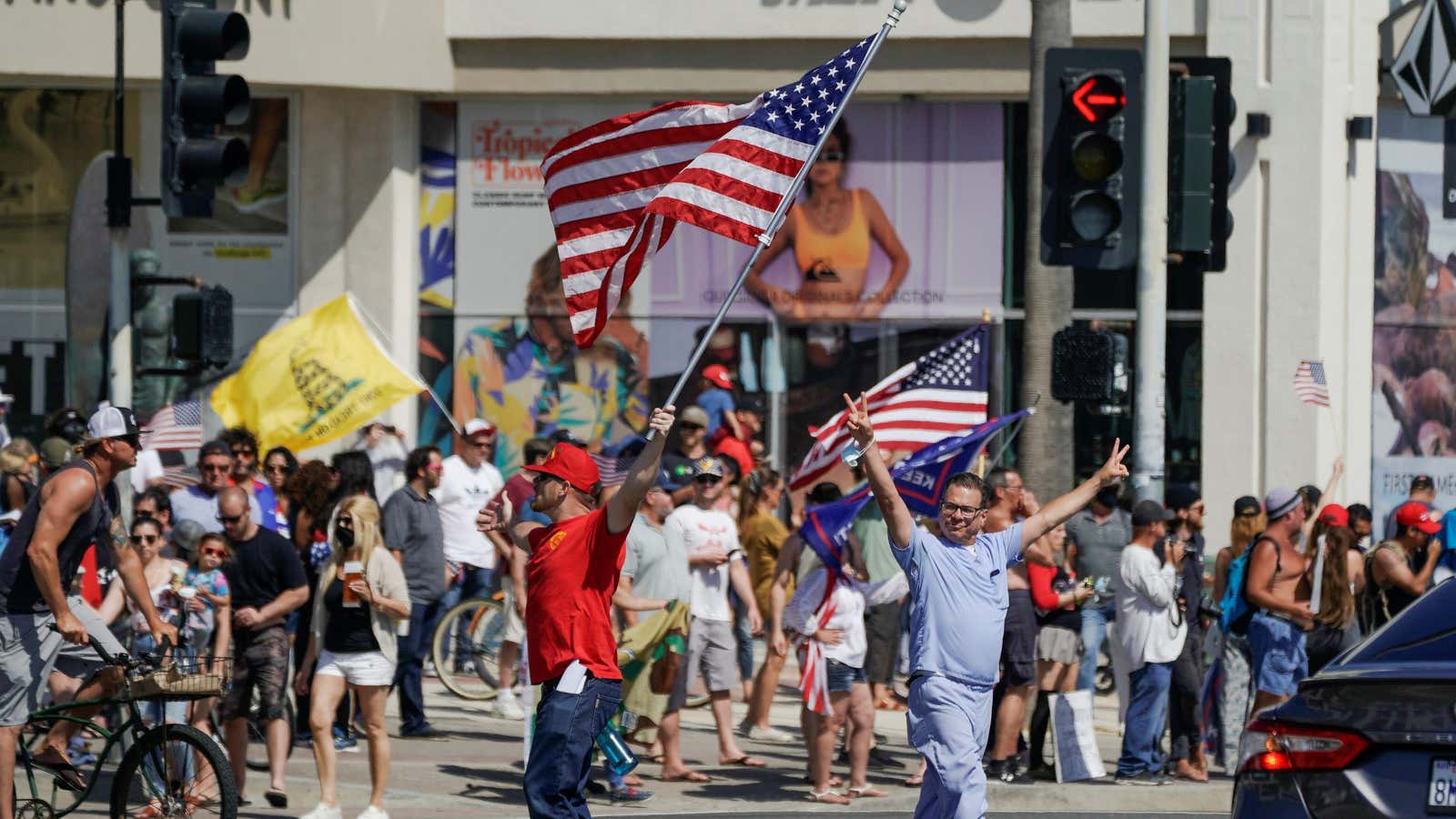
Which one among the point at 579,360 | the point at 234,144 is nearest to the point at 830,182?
the point at 579,360

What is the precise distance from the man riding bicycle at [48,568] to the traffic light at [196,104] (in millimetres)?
2585

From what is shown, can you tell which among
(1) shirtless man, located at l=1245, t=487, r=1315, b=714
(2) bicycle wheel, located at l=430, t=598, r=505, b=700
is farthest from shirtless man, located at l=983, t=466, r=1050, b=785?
(2) bicycle wheel, located at l=430, t=598, r=505, b=700

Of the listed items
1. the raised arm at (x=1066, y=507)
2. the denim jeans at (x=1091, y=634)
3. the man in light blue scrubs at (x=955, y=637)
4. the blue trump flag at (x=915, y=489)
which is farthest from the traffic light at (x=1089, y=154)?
the man in light blue scrubs at (x=955, y=637)

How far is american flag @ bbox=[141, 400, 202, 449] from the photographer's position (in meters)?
16.5

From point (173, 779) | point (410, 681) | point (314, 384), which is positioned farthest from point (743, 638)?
point (173, 779)

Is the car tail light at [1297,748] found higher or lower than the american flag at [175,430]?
lower

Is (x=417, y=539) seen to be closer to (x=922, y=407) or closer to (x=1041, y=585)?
(x=922, y=407)

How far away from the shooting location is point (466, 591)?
16391mm

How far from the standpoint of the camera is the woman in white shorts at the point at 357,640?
37.3 feet

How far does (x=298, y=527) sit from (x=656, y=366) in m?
8.27

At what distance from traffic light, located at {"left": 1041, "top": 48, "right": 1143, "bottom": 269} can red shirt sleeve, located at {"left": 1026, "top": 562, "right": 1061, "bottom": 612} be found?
5.81ft

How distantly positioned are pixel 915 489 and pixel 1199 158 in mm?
2579

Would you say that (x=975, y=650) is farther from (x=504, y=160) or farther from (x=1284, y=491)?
(x=504, y=160)

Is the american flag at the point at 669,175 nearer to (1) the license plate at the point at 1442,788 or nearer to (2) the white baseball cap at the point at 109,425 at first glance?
(2) the white baseball cap at the point at 109,425
